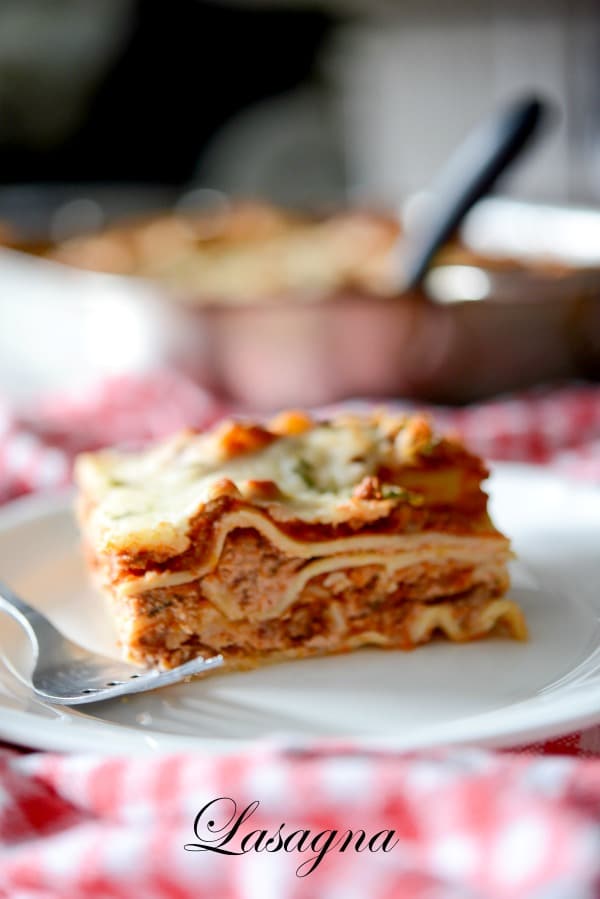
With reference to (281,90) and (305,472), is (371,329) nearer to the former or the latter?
(305,472)

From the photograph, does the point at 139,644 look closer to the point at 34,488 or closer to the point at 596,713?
the point at 596,713

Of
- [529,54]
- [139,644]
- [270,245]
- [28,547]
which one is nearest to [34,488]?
[28,547]

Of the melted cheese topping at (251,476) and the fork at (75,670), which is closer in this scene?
the fork at (75,670)

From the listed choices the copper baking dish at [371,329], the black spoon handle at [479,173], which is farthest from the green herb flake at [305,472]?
the black spoon handle at [479,173]

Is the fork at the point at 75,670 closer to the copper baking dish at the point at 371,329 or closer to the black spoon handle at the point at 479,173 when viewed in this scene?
the copper baking dish at the point at 371,329

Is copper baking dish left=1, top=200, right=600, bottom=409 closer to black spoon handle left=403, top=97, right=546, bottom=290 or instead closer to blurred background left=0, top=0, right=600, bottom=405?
black spoon handle left=403, top=97, right=546, bottom=290

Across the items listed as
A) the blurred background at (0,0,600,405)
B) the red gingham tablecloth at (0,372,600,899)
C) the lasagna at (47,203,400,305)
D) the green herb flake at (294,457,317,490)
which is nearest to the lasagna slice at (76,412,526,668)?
the green herb flake at (294,457,317,490)

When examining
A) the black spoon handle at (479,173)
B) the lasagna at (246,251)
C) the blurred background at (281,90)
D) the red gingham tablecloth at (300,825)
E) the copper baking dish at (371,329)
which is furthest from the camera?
the blurred background at (281,90)
